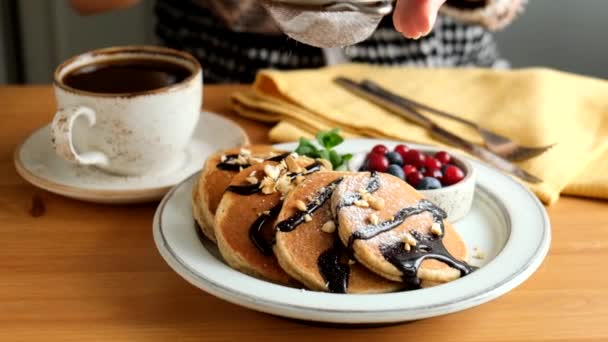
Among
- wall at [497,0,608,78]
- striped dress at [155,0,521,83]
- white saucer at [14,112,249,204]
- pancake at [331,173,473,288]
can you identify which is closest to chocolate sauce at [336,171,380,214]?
pancake at [331,173,473,288]

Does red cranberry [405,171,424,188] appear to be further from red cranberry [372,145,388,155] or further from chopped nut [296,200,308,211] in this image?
chopped nut [296,200,308,211]

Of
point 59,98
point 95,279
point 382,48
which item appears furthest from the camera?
point 382,48

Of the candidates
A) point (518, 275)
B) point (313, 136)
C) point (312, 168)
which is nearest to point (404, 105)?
point (313, 136)

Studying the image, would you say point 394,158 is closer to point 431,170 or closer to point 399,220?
point 431,170

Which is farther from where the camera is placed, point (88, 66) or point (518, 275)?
point (88, 66)

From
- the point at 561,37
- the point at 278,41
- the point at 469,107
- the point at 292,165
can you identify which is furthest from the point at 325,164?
the point at 561,37

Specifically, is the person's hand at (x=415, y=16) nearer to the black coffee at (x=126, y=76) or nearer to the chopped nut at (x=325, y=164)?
the chopped nut at (x=325, y=164)

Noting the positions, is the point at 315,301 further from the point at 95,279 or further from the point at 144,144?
the point at 144,144

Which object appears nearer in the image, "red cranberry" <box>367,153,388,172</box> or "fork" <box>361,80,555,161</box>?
"red cranberry" <box>367,153,388,172</box>
